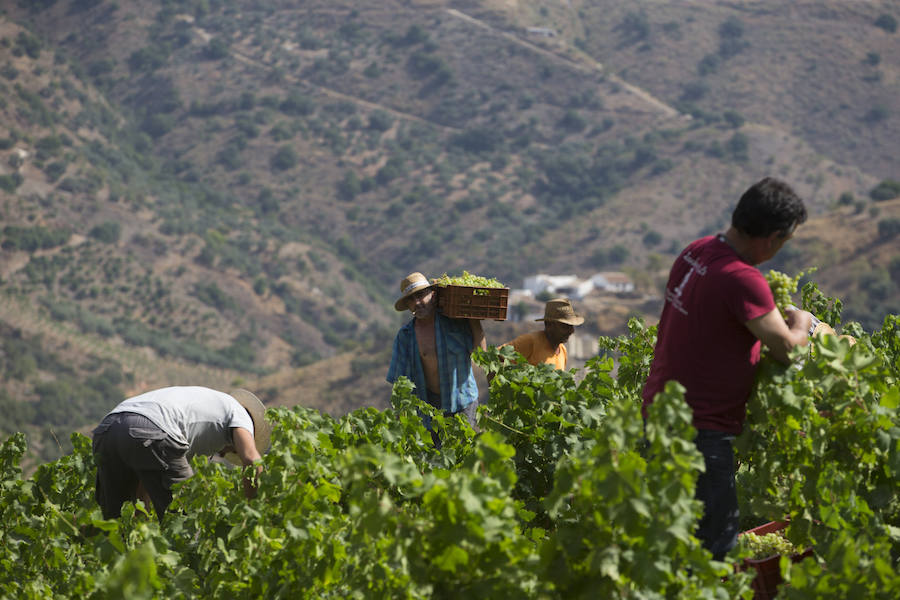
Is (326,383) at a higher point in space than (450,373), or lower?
lower

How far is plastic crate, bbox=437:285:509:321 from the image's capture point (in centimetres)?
536

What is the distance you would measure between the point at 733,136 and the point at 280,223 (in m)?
32.7

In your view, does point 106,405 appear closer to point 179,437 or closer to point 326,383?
point 326,383

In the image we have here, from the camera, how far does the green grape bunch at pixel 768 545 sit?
3.74 meters

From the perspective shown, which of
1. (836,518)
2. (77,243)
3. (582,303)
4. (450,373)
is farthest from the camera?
(77,243)

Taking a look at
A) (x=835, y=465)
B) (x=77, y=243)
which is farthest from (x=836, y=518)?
(x=77, y=243)

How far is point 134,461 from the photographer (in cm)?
434

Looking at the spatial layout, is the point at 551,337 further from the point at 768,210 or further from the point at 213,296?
the point at 213,296

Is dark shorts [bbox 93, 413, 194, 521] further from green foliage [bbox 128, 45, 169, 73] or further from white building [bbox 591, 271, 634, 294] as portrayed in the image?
green foliage [bbox 128, 45, 169, 73]

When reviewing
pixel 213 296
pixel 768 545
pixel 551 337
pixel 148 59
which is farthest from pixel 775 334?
pixel 148 59

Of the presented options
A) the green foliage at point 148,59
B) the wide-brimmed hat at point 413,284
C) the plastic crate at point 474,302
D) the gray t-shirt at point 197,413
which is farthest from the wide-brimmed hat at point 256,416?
the green foliage at point 148,59

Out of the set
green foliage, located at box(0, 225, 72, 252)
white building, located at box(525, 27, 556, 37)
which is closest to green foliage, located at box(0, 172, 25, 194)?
green foliage, located at box(0, 225, 72, 252)

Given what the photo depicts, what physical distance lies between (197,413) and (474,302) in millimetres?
1587

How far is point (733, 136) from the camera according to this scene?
73.8 metres
